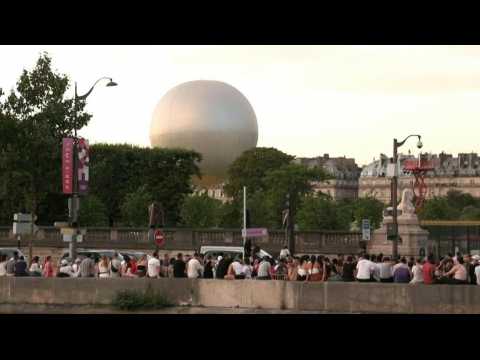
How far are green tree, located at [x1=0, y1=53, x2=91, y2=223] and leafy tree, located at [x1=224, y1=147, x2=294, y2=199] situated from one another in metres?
69.5

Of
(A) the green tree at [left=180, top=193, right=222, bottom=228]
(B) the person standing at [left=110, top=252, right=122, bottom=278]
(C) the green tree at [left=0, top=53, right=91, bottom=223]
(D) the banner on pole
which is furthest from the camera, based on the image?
(A) the green tree at [left=180, top=193, right=222, bottom=228]

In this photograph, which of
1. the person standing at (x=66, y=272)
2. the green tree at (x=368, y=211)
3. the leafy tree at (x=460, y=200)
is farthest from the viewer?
the leafy tree at (x=460, y=200)

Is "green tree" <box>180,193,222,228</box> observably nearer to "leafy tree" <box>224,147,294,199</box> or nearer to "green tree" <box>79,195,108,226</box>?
"green tree" <box>79,195,108,226</box>

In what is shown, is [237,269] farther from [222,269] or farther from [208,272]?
[208,272]

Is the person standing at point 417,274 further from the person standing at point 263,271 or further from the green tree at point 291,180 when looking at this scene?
the green tree at point 291,180

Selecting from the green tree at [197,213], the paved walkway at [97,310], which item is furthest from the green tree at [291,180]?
the paved walkway at [97,310]

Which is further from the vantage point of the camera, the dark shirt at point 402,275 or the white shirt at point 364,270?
the white shirt at point 364,270

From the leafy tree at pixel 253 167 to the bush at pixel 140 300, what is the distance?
9050cm

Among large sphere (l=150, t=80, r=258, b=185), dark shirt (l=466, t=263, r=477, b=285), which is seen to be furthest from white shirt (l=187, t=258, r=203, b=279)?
large sphere (l=150, t=80, r=258, b=185)

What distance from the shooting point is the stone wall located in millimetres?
25531

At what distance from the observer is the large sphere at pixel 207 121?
439 ft

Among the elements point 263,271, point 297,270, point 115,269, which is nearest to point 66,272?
point 115,269
